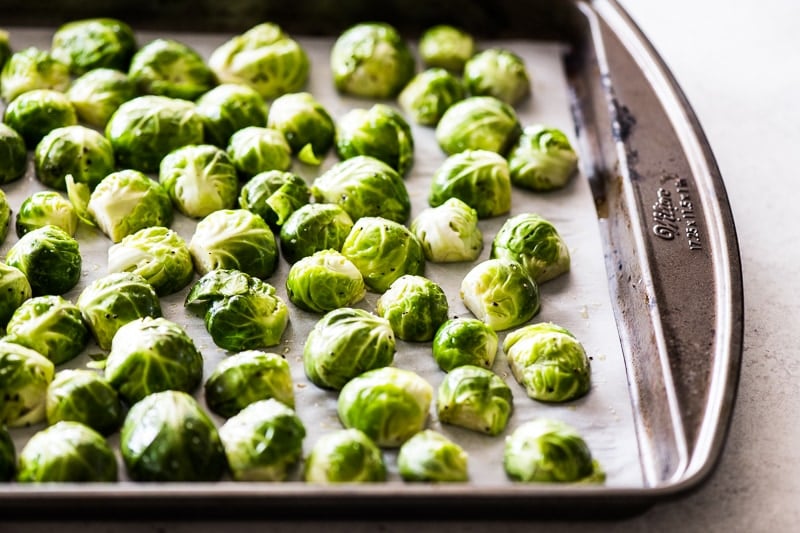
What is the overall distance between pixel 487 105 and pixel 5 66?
2094mm

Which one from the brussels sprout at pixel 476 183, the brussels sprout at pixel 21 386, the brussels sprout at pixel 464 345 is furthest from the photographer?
the brussels sprout at pixel 476 183

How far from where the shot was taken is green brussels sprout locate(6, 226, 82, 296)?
3426 mm

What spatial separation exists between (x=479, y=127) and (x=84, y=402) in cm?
200

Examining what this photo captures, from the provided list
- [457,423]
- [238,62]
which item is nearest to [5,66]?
[238,62]

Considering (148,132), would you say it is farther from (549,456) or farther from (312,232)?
(549,456)

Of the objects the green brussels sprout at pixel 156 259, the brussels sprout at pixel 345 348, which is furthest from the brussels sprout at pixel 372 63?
the brussels sprout at pixel 345 348

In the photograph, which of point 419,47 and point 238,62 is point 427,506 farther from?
point 419,47

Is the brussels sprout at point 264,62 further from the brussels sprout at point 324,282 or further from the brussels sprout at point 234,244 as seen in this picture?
the brussels sprout at point 324,282

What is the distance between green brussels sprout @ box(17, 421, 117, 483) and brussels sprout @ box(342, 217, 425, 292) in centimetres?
114

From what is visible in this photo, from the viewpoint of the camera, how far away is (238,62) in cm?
449

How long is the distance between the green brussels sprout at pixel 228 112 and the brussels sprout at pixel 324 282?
2.96ft

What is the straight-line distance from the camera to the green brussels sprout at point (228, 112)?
4156 mm

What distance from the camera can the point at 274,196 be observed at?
3779mm

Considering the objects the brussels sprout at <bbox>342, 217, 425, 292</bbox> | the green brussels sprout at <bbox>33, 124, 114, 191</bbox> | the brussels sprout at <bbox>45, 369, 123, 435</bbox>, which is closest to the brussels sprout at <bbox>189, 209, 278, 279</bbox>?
the brussels sprout at <bbox>342, 217, 425, 292</bbox>
